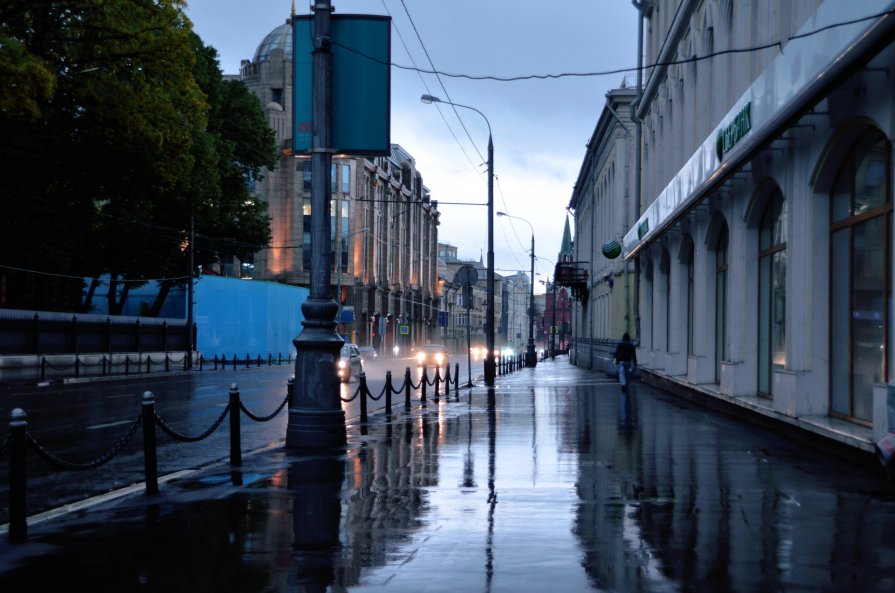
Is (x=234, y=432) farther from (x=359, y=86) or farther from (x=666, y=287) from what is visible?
(x=666, y=287)

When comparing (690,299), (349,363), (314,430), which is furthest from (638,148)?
(314,430)

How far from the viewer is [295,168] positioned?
264 feet

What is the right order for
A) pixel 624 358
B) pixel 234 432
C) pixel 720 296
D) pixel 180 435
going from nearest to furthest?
pixel 180 435, pixel 234 432, pixel 720 296, pixel 624 358

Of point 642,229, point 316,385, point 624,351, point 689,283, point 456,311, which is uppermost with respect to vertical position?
point 642,229

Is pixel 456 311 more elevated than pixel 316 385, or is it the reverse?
pixel 456 311

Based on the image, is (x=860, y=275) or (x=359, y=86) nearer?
(x=860, y=275)

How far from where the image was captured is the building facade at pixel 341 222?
7906cm

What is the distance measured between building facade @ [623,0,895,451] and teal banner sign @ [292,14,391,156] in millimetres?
5605

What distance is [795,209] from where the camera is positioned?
14148 millimetres

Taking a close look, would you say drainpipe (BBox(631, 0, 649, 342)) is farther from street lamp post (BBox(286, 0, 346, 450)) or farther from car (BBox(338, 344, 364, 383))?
street lamp post (BBox(286, 0, 346, 450))

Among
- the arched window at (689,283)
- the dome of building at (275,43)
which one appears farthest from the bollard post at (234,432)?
the dome of building at (275,43)

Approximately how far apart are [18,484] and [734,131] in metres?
12.2

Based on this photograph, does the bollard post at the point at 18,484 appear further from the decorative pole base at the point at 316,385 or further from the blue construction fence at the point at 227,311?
the blue construction fence at the point at 227,311

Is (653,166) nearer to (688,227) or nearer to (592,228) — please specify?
(688,227)
